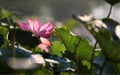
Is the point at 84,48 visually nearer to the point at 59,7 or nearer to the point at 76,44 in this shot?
the point at 76,44

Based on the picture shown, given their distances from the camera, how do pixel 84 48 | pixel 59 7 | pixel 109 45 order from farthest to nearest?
pixel 59 7
pixel 84 48
pixel 109 45

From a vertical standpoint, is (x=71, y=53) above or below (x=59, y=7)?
above

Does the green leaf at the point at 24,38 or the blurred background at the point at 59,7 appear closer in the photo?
the green leaf at the point at 24,38

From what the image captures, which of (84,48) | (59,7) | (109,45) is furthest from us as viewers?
(59,7)

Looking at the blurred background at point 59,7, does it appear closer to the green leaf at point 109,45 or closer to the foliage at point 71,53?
the foliage at point 71,53

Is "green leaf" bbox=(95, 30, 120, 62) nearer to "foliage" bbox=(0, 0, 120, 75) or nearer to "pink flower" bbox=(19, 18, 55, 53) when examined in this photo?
"foliage" bbox=(0, 0, 120, 75)

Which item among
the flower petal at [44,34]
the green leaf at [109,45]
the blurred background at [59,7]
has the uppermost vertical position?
the green leaf at [109,45]

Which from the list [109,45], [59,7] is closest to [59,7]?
[59,7]

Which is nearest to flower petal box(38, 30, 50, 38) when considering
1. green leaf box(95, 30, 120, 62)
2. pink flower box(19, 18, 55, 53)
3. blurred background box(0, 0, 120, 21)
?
pink flower box(19, 18, 55, 53)

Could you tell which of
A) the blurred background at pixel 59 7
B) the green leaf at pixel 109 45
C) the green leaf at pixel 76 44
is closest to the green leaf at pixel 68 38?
the green leaf at pixel 76 44
